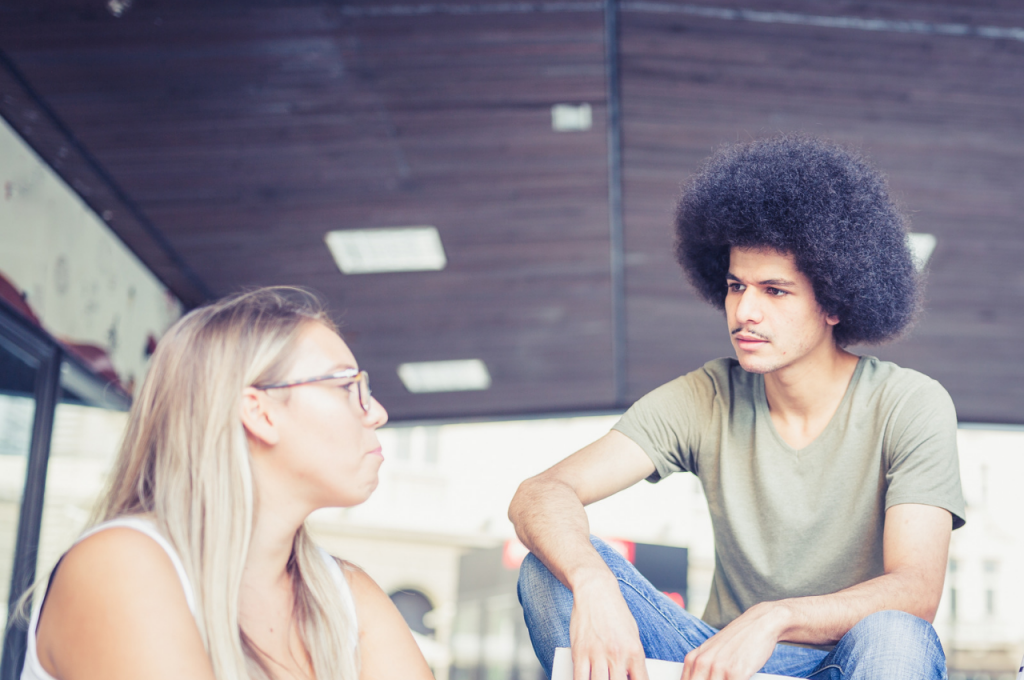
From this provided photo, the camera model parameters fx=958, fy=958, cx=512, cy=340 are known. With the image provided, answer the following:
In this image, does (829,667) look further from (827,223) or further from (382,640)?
(827,223)

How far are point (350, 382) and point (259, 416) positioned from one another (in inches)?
6.0

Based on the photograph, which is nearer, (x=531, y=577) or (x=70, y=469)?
(x=531, y=577)

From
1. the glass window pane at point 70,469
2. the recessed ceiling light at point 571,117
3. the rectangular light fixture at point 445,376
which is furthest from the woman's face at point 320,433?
the rectangular light fixture at point 445,376

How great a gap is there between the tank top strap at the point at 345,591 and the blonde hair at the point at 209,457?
0.07m

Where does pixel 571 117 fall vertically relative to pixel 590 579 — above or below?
above

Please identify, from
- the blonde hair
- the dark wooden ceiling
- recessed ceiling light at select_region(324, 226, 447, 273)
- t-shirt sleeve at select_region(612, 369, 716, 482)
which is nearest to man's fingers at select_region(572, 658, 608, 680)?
the blonde hair

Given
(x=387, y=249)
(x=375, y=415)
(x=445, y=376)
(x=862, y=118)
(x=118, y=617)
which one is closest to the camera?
(x=118, y=617)

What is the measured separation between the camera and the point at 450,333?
6383 millimetres

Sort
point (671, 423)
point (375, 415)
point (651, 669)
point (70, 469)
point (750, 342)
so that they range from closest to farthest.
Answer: point (651, 669) → point (375, 415) → point (750, 342) → point (671, 423) → point (70, 469)

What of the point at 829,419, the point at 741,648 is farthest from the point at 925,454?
the point at 741,648

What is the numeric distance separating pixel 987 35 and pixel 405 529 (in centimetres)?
778

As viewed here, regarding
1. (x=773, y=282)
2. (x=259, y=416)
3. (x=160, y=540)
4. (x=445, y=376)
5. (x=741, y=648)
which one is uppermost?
(x=773, y=282)

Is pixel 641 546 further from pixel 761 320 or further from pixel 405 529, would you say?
pixel 761 320

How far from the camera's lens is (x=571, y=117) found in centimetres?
423
